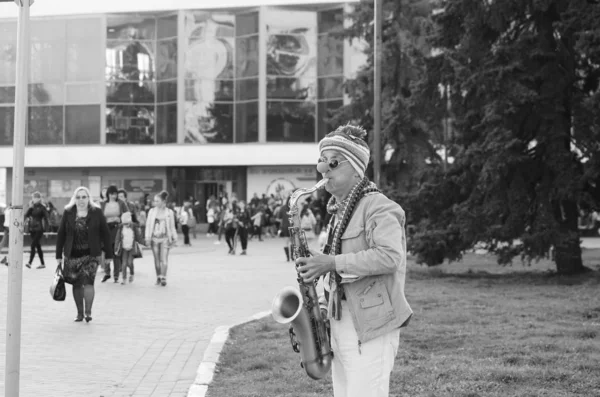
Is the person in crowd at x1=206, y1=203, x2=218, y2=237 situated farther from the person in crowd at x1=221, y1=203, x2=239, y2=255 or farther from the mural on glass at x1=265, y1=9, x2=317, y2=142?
the person in crowd at x1=221, y1=203, x2=239, y2=255

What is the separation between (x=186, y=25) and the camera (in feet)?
172

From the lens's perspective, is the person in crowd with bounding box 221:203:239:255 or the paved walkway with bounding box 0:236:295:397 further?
the person in crowd with bounding box 221:203:239:255

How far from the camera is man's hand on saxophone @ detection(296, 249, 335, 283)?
453 centimetres

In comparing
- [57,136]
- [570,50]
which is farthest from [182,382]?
[57,136]

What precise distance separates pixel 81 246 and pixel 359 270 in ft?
27.9

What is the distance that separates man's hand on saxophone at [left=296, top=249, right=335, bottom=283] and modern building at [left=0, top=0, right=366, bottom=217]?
153ft

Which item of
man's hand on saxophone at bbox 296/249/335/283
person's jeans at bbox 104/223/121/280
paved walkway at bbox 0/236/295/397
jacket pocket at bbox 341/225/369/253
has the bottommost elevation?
paved walkway at bbox 0/236/295/397

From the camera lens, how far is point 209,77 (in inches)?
2063

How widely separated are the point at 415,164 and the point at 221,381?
22.8 metres

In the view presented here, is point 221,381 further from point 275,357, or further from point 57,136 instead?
point 57,136

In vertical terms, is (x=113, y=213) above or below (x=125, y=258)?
above

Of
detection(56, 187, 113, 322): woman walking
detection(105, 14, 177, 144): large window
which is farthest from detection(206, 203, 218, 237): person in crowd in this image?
detection(56, 187, 113, 322): woman walking

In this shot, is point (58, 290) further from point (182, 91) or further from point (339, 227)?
point (182, 91)

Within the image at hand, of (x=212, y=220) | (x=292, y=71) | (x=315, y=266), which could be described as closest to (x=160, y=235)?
(x=315, y=266)
